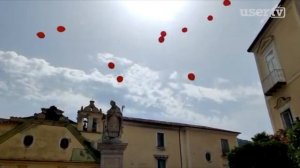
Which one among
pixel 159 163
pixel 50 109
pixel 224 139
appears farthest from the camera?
pixel 224 139

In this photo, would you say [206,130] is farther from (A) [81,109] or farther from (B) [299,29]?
(B) [299,29]

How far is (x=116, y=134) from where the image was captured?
31.1ft

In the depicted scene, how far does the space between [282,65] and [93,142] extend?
18.8 m

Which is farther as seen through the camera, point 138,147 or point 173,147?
point 173,147

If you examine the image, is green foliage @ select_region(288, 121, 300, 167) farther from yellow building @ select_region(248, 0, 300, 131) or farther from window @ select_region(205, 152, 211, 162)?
window @ select_region(205, 152, 211, 162)

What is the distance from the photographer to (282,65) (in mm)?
12352

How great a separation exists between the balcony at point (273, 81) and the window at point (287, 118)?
4.01 feet

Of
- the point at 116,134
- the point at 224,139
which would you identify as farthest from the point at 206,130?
the point at 116,134

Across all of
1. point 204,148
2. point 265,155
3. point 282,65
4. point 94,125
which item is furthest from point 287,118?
point 94,125

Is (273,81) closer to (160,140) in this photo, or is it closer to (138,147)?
(138,147)

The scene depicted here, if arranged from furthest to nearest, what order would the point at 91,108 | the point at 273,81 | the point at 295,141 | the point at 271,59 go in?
the point at 91,108, the point at 271,59, the point at 273,81, the point at 295,141

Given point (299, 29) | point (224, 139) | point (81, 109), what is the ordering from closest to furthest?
point (299, 29), point (81, 109), point (224, 139)

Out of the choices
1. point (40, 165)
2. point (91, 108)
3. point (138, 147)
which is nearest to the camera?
point (40, 165)

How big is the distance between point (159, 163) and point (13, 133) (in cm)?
1354
